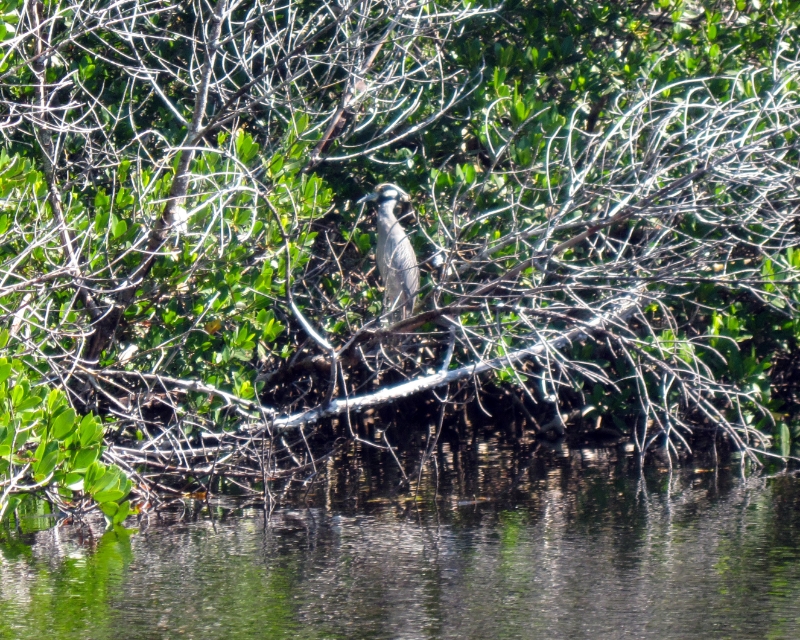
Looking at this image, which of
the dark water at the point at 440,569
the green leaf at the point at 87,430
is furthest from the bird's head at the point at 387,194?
the green leaf at the point at 87,430

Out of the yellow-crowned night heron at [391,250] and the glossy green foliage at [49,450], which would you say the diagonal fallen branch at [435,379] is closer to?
the yellow-crowned night heron at [391,250]

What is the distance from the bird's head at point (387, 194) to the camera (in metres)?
6.82

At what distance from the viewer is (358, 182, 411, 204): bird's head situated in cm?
682

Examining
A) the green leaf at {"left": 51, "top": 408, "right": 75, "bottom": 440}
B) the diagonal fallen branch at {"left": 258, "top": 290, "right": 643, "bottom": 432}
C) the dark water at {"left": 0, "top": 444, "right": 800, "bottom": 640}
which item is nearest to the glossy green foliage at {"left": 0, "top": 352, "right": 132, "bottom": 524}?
the green leaf at {"left": 51, "top": 408, "right": 75, "bottom": 440}

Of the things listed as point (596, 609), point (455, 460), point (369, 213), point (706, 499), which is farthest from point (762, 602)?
point (369, 213)

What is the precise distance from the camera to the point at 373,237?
8031 millimetres

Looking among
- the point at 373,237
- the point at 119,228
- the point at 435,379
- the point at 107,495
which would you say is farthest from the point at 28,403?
the point at 373,237

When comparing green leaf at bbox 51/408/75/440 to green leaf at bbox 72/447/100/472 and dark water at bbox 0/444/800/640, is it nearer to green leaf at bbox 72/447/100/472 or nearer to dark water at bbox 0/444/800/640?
green leaf at bbox 72/447/100/472

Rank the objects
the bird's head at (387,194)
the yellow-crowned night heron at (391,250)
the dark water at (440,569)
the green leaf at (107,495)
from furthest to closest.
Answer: the yellow-crowned night heron at (391,250) → the bird's head at (387,194) → the green leaf at (107,495) → the dark water at (440,569)

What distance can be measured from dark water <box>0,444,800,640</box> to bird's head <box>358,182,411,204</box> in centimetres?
203

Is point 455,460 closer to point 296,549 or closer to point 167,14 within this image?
point 296,549

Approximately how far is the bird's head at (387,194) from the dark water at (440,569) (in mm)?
2029

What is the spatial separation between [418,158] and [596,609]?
392 cm

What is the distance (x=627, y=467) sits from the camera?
6938mm
